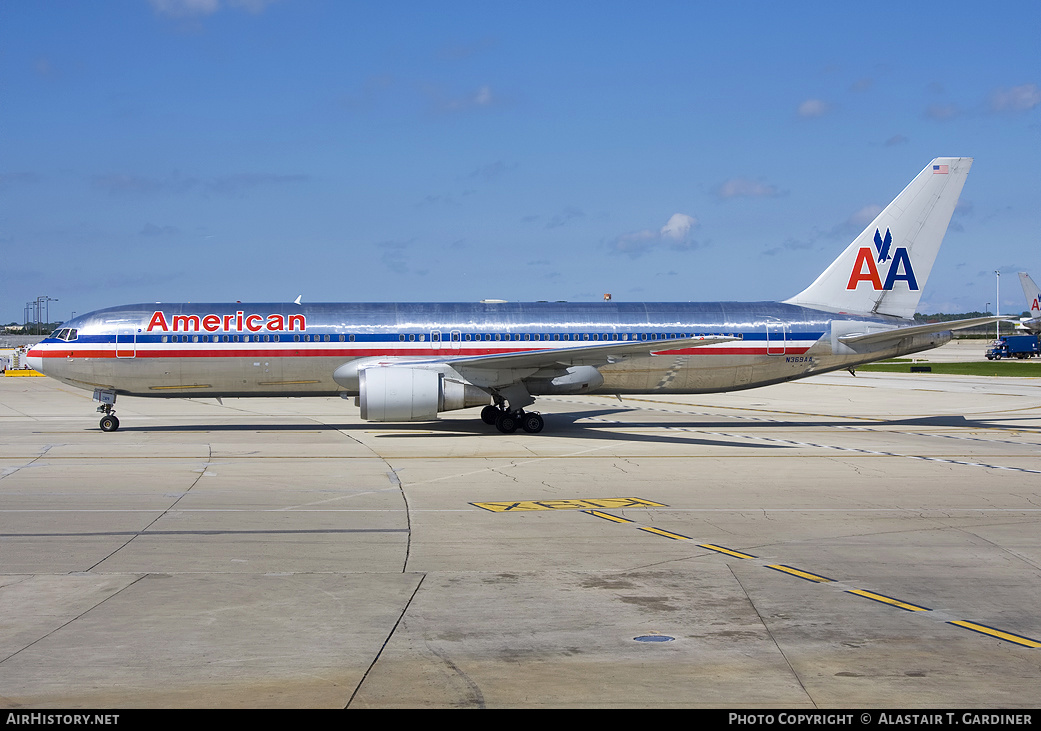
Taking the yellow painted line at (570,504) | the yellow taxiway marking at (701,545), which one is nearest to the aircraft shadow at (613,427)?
the yellow painted line at (570,504)

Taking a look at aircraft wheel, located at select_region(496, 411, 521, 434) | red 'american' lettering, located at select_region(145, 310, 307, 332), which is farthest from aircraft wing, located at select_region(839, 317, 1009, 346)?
red 'american' lettering, located at select_region(145, 310, 307, 332)

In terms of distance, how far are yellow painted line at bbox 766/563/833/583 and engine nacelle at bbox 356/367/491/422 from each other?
15.7 meters

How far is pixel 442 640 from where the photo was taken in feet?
27.3

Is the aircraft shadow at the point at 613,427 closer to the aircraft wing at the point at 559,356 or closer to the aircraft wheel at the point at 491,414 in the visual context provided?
the aircraft wheel at the point at 491,414

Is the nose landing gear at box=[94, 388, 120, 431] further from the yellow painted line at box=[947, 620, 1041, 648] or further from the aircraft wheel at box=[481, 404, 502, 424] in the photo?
the yellow painted line at box=[947, 620, 1041, 648]

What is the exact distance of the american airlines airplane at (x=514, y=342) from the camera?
2769 centimetres

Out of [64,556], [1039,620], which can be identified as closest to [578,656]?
[1039,620]

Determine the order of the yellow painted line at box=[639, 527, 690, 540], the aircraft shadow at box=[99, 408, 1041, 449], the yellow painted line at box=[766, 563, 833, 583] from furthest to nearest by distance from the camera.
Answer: the aircraft shadow at box=[99, 408, 1041, 449] < the yellow painted line at box=[639, 527, 690, 540] < the yellow painted line at box=[766, 563, 833, 583]

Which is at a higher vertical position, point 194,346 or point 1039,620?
point 194,346

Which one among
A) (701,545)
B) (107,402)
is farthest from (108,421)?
(701,545)

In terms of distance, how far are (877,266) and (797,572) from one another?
23.2 metres

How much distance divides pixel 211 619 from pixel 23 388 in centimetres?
5376

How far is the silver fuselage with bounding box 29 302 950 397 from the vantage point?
28391mm

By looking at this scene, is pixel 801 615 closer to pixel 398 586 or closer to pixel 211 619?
pixel 398 586
